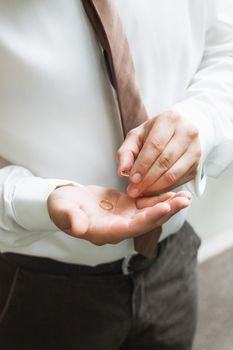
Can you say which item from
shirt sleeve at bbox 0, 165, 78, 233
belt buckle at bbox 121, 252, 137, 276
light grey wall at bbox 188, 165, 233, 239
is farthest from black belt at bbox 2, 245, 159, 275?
light grey wall at bbox 188, 165, 233, 239

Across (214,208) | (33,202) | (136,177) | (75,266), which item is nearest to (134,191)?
(136,177)

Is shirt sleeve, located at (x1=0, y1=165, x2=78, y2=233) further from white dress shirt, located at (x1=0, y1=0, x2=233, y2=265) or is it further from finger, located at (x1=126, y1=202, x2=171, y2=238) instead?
finger, located at (x1=126, y1=202, x2=171, y2=238)

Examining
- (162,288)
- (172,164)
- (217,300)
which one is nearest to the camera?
(172,164)

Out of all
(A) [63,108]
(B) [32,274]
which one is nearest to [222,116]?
(A) [63,108]

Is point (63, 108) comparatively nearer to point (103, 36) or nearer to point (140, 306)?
point (103, 36)

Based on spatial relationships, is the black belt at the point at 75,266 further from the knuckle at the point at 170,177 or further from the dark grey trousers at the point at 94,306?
the knuckle at the point at 170,177

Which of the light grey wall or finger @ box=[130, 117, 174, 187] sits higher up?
finger @ box=[130, 117, 174, 187]

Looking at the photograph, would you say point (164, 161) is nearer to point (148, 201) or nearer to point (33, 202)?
point (148, 201)
